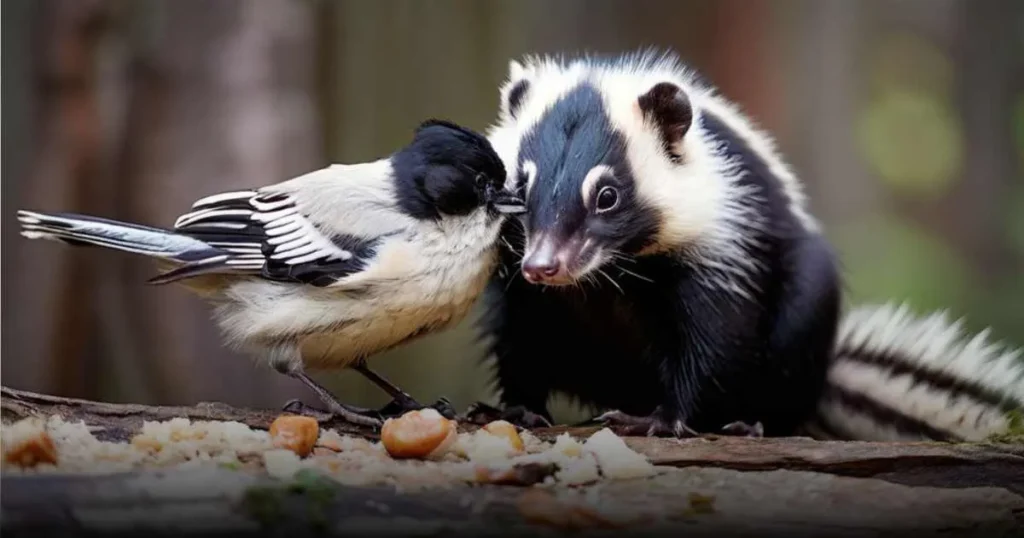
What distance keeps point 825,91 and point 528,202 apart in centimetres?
66

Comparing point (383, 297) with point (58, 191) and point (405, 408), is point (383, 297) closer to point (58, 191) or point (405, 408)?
point (405, 408)

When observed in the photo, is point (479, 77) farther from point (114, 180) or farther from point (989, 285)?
point (989, 285)

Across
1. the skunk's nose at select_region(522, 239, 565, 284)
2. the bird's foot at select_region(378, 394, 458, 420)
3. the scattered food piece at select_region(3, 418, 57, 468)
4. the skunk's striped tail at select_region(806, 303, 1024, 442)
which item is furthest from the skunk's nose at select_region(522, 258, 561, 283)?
the skunk's striped tail at select_region(806, 303, 1024, 442)

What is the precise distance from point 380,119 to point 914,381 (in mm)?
1322

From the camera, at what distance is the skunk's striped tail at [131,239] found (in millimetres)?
1926

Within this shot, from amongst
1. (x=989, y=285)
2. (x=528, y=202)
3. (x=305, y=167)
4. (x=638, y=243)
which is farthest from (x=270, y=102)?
(x=989, y=285)

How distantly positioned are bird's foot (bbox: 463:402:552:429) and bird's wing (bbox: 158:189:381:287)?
440mm

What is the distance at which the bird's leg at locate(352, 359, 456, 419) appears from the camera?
7.08 feet

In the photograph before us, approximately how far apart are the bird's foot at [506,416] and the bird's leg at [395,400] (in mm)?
41

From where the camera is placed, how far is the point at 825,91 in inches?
88.1

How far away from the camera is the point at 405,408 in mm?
2176

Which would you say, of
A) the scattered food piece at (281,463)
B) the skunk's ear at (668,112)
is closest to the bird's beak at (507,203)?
the skunk's ear at (668,112)

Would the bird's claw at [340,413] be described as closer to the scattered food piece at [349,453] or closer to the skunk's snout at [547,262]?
the scattered food piece at [349,453]

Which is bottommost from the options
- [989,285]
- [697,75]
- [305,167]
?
[305,167]
